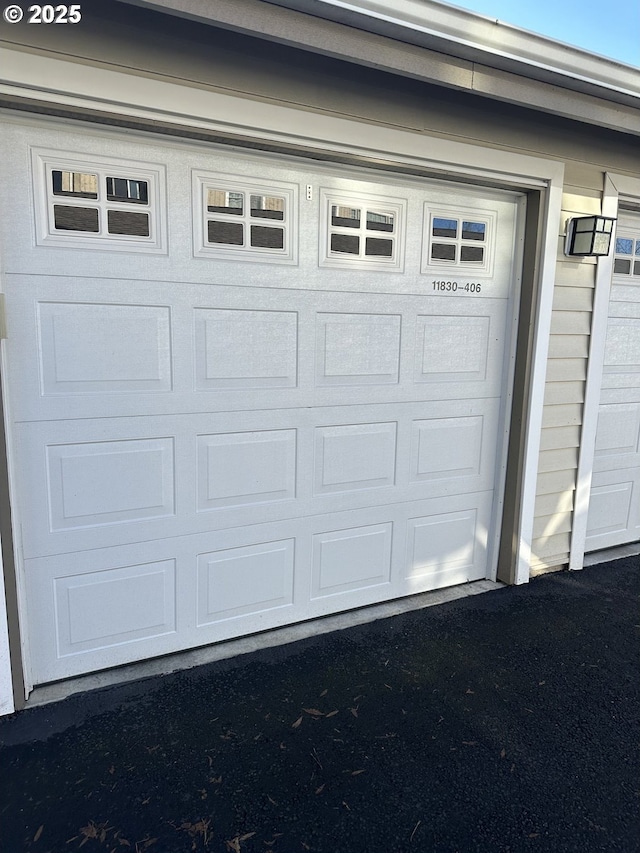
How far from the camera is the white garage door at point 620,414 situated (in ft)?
11.4

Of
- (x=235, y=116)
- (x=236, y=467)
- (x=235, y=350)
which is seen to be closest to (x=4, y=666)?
(x=236, y=467)

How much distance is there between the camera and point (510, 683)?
2.39 m

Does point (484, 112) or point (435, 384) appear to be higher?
point (484, 112)

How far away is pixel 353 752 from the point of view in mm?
1977

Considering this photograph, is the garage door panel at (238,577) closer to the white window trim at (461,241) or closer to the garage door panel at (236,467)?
the garage door panel at (236,467)

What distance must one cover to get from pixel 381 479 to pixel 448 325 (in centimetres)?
88

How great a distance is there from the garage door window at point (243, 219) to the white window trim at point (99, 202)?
0.16m

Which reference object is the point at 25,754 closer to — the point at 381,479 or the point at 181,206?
the point at 381,479

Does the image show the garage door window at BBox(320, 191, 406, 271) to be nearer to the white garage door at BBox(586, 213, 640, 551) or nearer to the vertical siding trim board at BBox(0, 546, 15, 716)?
the white garage door at BBox(586, 213, 640, 551)

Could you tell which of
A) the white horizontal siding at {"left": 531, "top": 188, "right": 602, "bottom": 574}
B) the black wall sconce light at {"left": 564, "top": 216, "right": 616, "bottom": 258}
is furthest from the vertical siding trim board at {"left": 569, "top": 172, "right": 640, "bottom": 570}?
the black wall sconce light at {"left": 564, "top": 216, "right": 616, "bottom": 258}

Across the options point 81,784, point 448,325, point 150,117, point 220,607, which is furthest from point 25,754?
point 448,325

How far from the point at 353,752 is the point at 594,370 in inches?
98.1

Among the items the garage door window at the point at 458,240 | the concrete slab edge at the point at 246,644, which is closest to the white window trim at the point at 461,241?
the garage door window at the point at 458,240

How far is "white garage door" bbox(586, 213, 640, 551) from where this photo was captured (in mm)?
3467
